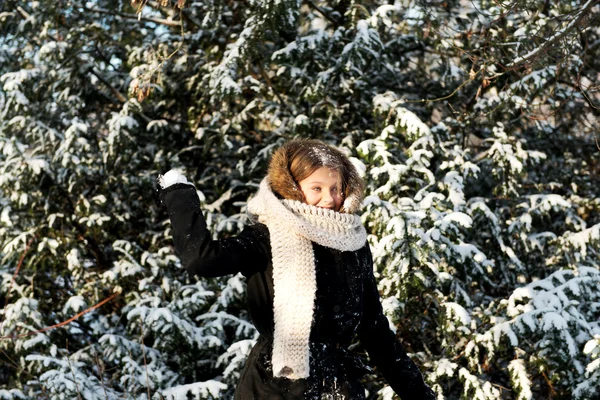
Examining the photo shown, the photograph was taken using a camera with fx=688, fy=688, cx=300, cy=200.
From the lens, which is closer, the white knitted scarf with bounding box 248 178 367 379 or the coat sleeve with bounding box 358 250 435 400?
the white knitted scarf with bounding box 248 178 367 379

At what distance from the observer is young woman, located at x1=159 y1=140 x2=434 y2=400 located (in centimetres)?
210

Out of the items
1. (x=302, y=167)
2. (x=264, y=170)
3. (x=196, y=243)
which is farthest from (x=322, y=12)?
(x=196, y=243)

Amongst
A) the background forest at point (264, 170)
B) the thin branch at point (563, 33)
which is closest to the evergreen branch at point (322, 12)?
the background forest at point (264, 170)

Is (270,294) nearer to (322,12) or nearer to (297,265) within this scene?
(297,265)

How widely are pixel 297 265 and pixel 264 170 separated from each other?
4.36 m

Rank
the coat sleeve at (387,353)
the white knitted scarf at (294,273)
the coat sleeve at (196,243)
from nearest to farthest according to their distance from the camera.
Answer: the coat sleeve at (196,243) < the white knitted scarf at (294,273) < the coat sleeve at (387,353)

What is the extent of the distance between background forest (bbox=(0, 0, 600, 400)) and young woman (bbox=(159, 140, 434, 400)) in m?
2.53

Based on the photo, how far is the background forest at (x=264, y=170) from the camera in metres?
5.07

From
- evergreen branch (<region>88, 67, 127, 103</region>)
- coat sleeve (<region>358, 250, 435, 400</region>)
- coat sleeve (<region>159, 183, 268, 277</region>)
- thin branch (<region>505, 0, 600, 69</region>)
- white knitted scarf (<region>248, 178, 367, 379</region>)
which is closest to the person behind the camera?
coat sleeve (<region>159, 183, 268, 277</region>)

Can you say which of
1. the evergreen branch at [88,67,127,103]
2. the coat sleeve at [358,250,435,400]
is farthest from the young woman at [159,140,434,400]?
→ the evergreen branch at [88,67,127,103]

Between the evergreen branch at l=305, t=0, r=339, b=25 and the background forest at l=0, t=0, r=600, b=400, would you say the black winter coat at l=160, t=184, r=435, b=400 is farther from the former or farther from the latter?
the evergreen branch at l=305, t=0, r=339, b=25

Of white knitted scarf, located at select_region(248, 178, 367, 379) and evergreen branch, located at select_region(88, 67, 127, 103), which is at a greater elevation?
evergreen branch, located at select_region(88, 67, 127, 103)

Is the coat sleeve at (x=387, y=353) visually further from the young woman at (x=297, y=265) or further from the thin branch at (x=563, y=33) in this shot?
the thin branch at (x=563, y=33)

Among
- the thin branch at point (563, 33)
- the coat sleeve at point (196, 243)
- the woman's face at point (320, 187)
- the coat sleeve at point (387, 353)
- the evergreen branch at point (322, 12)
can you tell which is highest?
the evergreen branch at point (322, 12)
